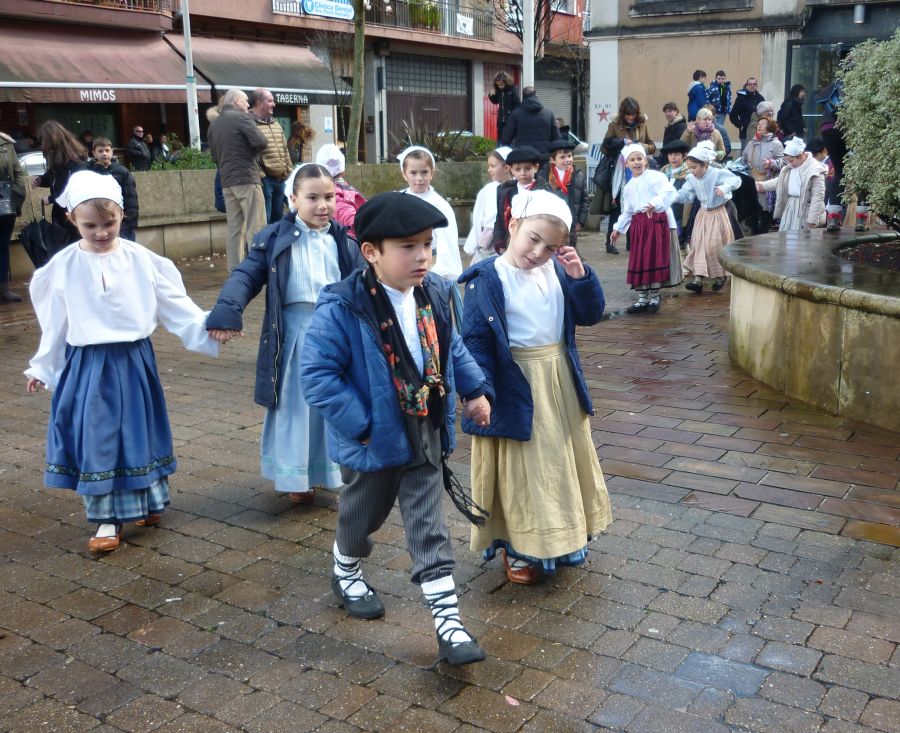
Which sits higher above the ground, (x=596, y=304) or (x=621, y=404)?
(x=596, y=304)

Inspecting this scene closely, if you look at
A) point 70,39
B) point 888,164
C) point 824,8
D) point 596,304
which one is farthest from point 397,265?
point 70,39

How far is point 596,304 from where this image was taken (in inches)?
160

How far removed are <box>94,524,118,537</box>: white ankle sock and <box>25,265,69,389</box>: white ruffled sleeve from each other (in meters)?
0.70

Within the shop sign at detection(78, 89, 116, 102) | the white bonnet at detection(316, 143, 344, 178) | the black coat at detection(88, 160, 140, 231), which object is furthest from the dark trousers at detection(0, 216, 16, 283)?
the shop sign at detection(78, 89, 116, 102)

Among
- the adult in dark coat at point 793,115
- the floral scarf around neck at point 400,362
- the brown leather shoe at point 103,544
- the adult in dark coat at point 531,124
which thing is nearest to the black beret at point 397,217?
the floral scarf around neck at point 400,362

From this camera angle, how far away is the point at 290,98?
2841 cm

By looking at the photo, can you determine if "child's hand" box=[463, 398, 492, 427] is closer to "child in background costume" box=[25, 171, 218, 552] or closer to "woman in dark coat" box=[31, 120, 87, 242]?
"child in background costume" box=[25, 171, 218, 552]

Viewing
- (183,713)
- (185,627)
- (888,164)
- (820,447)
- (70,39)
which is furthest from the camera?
(70,39)

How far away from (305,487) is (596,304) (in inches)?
68.4

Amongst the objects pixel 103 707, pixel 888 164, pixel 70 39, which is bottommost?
pixel 103 707

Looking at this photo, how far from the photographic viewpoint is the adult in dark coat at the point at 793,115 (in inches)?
687

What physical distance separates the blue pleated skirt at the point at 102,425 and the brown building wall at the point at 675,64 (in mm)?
19490

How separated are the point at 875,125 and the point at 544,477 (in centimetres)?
439

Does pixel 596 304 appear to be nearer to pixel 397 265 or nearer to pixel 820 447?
pixel 397 265
